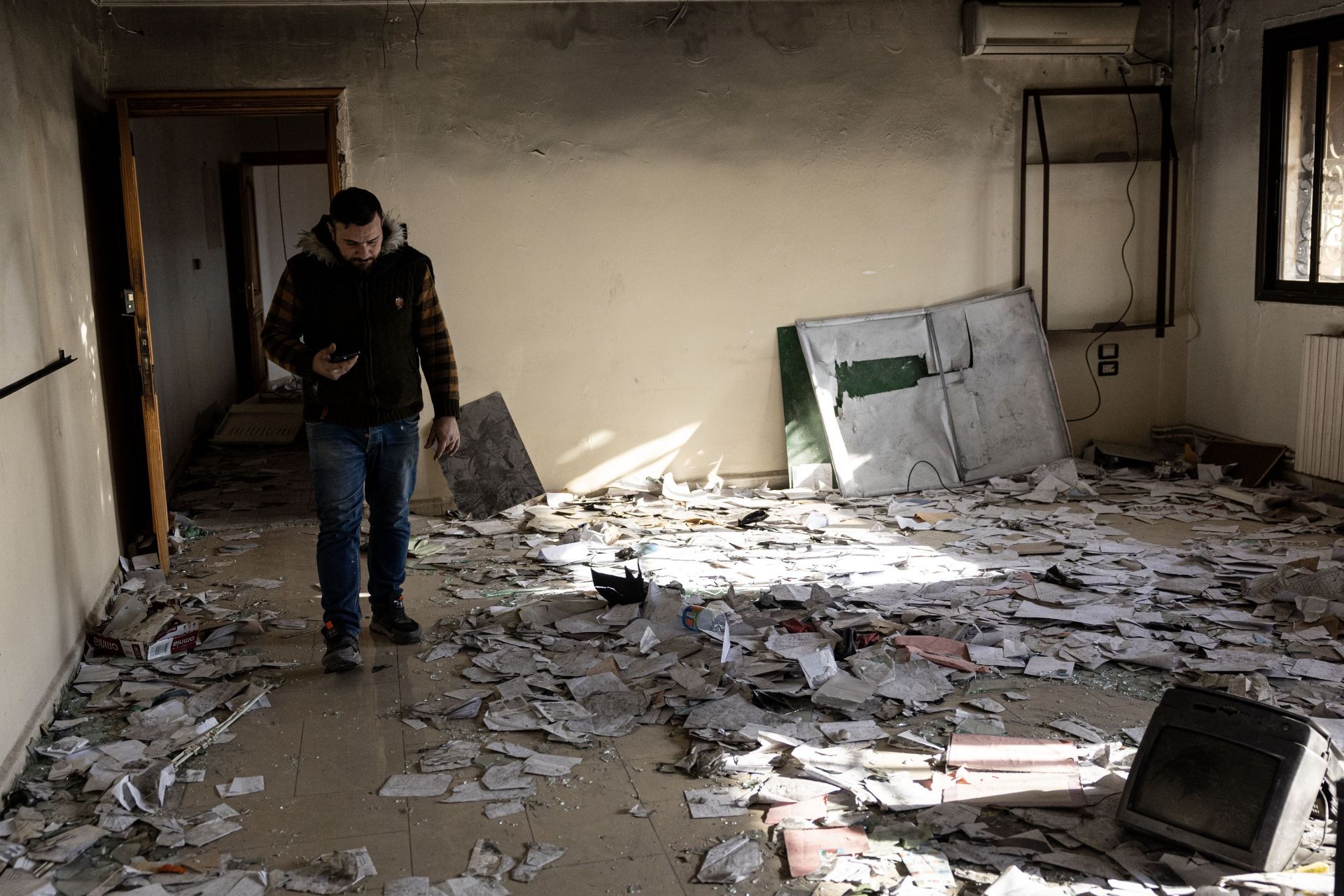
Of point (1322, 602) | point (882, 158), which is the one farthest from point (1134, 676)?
point (882, 158)

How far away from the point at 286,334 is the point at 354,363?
31cm

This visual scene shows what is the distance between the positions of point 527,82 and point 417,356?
104 inches

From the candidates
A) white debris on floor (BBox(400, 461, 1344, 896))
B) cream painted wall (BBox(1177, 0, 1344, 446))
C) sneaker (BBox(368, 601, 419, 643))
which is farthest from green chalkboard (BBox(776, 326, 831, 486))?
sneaker (BBox(368, 601, 419, 643))

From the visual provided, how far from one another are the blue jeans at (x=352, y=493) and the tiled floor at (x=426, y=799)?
0.29 m

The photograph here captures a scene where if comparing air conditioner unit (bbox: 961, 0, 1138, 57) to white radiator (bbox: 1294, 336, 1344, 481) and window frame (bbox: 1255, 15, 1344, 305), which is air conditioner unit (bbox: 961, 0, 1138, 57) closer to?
window frame (bbox: 1255, 15, 1344, 305)

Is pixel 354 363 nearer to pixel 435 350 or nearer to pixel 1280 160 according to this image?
pixel 435 350

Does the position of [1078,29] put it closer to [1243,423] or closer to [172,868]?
[1243,423]

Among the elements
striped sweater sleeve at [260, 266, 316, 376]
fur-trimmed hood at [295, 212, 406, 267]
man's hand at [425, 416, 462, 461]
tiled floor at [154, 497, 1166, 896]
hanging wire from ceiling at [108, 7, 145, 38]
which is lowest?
tiled floor at [154, 497, 1166, 896]

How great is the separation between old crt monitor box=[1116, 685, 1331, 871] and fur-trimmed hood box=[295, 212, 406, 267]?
107 inches

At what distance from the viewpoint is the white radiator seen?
596cm

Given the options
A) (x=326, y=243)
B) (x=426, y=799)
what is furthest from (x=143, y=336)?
(x=426, y=799)

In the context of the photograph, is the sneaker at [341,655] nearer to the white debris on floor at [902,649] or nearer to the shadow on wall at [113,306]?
the white debris on floor at [902,649]

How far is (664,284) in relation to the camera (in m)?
6.61

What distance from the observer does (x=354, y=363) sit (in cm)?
380
